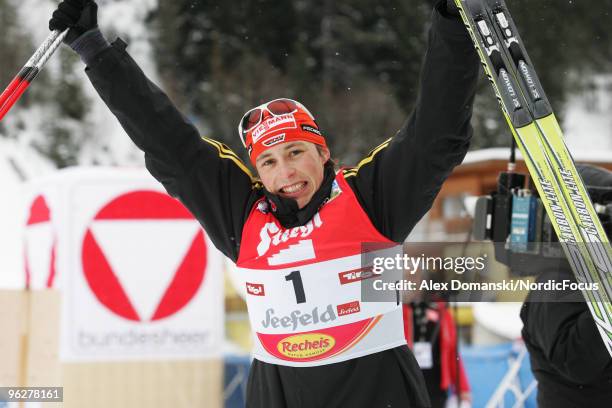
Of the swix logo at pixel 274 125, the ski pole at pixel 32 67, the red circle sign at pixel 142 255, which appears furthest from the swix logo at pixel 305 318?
the red circle sign at pixel 142 255

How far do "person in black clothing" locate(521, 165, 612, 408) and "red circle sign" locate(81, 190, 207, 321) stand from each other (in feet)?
8.03

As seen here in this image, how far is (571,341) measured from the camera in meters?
2.92

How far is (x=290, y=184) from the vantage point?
2502 mm

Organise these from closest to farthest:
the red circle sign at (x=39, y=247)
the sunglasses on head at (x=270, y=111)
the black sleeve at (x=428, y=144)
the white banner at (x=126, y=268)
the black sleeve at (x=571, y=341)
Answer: the black sleeve at (x=428, y=144) → the sunglasses on head at (x=270, y=111) → the black sleeve at (x=571, y=341) → the white banner at (x=126, y=268) → the red circle sign at (x=39, y=247)

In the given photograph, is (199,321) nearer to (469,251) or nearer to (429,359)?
(429,359)

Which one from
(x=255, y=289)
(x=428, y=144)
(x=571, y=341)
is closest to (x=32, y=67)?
(x=255, y=289)

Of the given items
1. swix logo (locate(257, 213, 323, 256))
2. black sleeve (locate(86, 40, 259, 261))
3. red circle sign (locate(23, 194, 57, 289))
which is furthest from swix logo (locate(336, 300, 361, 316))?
red circle sign (locate(23, 194, 57, 289))

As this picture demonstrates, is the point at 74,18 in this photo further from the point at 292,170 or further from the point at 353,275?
the point at 353,275

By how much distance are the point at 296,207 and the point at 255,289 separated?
29cm

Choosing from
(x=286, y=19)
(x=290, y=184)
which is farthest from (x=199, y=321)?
(x=286, y=19)

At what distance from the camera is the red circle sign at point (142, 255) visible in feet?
16.1

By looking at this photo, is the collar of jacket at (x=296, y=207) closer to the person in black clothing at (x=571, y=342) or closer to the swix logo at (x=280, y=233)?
the swix logo at (x=280, y=233)

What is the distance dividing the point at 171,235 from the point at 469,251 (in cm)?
239

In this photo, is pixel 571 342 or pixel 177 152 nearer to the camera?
pixel 177 152
